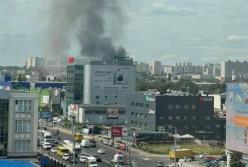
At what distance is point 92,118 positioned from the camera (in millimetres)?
46906

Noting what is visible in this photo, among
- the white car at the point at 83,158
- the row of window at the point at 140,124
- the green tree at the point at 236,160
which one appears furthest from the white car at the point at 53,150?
the row of window at the point at 140,124

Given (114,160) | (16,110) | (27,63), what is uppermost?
(27,63)

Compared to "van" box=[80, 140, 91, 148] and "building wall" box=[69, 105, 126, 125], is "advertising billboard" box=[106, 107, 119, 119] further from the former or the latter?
"van" box=[80, 140, 91, 148]

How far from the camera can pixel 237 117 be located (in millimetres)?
23344

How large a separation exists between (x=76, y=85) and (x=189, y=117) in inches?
658

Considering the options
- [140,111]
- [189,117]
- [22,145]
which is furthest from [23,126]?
[140,111]

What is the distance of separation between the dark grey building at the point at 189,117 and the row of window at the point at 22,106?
23.0 meters

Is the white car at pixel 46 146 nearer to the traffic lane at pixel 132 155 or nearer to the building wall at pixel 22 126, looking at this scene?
the traffic lane at pixel 132 155

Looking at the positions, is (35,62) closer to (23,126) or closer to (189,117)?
(189,117)

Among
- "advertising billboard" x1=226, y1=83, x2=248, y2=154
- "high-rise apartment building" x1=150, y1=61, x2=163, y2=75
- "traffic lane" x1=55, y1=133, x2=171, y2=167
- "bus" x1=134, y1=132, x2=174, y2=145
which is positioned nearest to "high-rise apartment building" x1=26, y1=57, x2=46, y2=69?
"high-rise apartment building" x1=150, y1=61, x2=163, y2=75

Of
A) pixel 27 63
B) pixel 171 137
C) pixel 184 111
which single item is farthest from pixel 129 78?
pixel 27 63

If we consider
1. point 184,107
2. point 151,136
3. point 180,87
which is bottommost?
point 151,136

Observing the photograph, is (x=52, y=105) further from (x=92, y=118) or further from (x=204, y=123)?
(x=204, y=123)

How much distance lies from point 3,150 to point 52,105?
Answer: 4181cm
